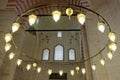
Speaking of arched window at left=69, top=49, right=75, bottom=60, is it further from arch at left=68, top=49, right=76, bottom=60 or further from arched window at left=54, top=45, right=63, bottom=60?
arched window at left=54, top=45, right=63, bottom=60

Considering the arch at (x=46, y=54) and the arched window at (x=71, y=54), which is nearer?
the arched window at (x=71, y=54)

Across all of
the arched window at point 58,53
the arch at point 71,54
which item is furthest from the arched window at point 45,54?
the arch at point 71,54

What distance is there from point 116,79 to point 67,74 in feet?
32.9

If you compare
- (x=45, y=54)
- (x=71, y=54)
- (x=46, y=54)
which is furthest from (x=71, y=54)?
(x=45, y=54)

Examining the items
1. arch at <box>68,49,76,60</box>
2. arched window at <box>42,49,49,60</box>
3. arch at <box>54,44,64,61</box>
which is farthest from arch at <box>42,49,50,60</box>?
arch at <box>68,49,76,60</box>

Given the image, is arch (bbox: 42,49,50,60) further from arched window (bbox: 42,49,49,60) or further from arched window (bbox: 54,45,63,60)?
arched window (bbox: 54,45,63,60)

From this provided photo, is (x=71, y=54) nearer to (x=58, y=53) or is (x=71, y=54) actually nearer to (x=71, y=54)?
(x=71, y=54)

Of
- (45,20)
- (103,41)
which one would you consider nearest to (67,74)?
(45,20)

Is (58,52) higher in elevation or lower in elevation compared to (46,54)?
higher

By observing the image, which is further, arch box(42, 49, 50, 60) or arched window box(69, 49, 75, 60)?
arch box(42, 49, 50, 60)

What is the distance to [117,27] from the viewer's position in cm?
564

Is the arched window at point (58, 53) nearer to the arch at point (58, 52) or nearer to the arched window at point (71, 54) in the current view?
the arch at point (58, 52)

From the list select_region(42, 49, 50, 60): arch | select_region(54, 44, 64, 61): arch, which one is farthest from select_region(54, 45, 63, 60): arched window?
select_region(42, 49, 50, 60): arch

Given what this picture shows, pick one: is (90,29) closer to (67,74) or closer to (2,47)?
(2,47)
